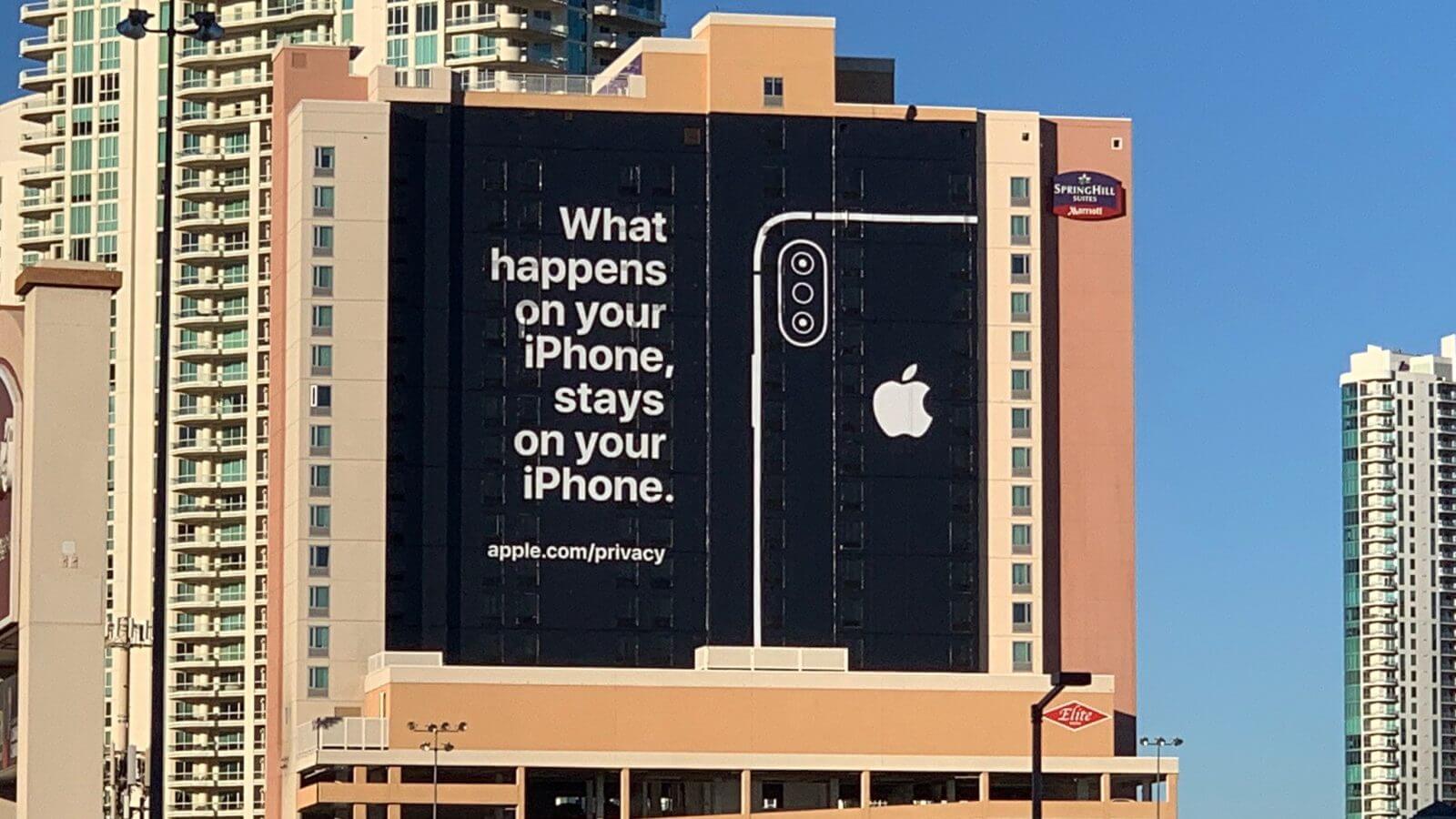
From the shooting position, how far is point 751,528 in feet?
495

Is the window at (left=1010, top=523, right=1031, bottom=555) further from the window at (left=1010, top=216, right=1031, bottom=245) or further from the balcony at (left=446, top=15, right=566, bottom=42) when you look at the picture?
the balcony at (left=446, top=15, right=566, bottom=42)

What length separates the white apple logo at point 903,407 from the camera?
152 metres

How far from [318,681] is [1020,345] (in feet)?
119

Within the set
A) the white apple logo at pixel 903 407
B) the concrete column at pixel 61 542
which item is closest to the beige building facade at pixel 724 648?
the white apple logo at pixel 903 407

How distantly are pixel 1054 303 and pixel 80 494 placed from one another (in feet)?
322

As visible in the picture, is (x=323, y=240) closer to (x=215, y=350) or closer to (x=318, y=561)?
(x=318, y=561)

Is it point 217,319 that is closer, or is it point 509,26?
point 509,26

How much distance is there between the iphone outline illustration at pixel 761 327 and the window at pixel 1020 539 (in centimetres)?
1227

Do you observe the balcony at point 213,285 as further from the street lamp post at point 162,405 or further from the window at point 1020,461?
the street lamp post at point 162,405

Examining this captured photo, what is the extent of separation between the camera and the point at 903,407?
6024 inches

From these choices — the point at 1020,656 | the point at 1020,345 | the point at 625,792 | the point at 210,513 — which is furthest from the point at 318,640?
the point at 210,513

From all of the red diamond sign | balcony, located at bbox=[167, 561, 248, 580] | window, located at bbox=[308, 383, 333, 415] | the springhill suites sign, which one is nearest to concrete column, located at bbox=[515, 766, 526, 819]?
window, located at bbox=[308, 383, 333, 415]

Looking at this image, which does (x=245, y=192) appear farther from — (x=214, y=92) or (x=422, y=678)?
(x=422, y=678)

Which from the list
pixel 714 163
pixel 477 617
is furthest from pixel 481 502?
pixel 714 163
